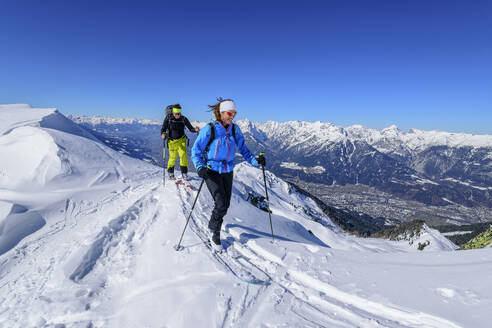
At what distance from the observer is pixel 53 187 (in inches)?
404

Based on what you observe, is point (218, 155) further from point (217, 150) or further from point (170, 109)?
point (170, 109)

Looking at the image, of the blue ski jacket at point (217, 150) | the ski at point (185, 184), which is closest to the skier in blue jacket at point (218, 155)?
the blue ski jacket at point (217, 150)

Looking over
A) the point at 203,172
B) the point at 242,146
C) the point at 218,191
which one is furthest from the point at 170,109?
the point at 218,191

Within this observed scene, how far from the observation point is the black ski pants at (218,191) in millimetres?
6176

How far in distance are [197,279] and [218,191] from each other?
225cm

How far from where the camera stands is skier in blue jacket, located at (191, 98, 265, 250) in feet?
19.9

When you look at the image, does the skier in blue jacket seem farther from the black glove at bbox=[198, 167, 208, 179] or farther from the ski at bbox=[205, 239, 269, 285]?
the ski at bbox=[205, 239, 269, 285]

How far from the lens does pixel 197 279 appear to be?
4.77m

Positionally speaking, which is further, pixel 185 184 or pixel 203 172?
pixel 185 184

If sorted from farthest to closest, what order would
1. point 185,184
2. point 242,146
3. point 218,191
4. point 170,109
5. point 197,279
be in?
point 185,184, point 170,109, point 242,146, point 218,191, point 197,279

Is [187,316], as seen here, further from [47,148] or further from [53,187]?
[47,148]

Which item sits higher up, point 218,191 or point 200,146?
point 200,146

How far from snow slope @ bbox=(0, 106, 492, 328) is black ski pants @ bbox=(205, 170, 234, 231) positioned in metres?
0.84

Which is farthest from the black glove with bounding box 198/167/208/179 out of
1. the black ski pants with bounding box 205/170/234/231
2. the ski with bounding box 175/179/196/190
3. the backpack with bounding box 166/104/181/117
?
the backpack with bounding box 166/104/181/117
